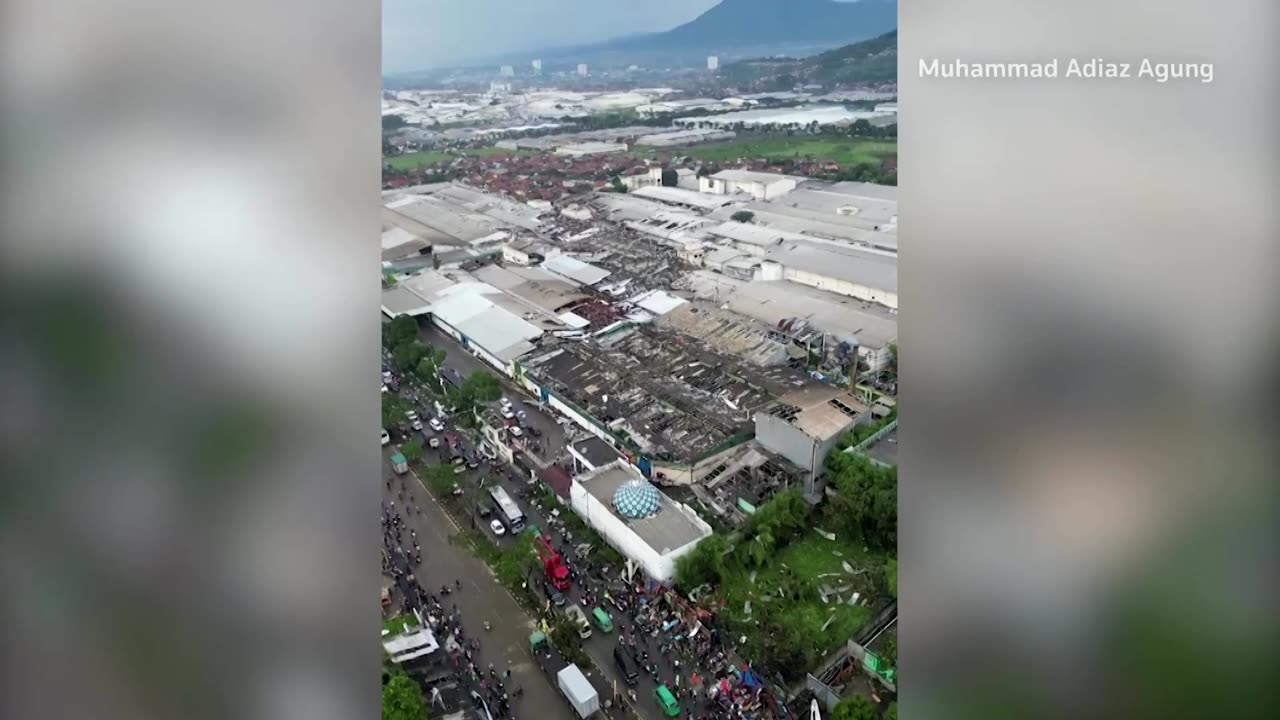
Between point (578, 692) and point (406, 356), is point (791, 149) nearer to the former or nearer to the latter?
point (406, 356)

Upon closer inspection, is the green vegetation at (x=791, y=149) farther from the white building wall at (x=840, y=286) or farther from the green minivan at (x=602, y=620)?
the green minivan at (x=602, y=620)

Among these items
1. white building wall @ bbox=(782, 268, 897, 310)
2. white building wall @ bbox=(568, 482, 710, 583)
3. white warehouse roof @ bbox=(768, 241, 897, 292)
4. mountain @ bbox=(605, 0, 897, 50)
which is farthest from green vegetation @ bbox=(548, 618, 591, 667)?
mountain @ bbox=(605, 0, 897, 50)

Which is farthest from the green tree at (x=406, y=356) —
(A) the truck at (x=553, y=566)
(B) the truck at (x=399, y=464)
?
(A) the truck at (x=553, y=566)

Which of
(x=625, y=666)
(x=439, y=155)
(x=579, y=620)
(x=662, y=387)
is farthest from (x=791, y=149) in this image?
(x=625, y=666)

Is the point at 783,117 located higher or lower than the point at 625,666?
higher

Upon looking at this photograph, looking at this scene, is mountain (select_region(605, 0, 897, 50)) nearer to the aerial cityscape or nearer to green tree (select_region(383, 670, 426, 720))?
the aerial cityscape
